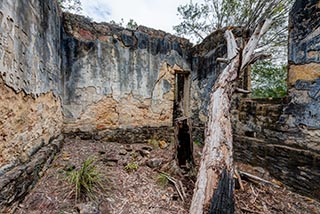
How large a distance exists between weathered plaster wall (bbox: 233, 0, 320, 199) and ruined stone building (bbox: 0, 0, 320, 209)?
0.01m

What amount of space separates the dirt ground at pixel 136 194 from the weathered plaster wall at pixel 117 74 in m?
1.31

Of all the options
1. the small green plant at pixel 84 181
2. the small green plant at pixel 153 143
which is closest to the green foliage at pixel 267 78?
the small green plant at pixel 153 143

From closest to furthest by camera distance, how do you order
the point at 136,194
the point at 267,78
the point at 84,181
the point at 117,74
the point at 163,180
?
the point at 84,181 < the point at 136,194 < the point at 163,180 < the point at 117,74 < the point at 267,78

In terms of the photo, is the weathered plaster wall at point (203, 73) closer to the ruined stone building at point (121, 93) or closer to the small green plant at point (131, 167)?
the ruined stone building at point (121, 93)

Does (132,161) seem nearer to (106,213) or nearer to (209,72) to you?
(106,213)

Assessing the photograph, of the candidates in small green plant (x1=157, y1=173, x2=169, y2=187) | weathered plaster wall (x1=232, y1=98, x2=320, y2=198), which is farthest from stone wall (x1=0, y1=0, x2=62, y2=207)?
weathered plaster wall (x1=232, y1=98, x2=320, y2=198)

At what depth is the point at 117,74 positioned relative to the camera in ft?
13.4

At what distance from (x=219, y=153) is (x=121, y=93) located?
2.86 metres

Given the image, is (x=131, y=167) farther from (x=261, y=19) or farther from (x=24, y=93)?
(x=261, y=19)

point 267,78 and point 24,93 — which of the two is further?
point 267,78

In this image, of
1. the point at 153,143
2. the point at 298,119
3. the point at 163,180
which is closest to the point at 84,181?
the point at 163,180

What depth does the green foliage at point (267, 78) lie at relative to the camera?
5487 mm

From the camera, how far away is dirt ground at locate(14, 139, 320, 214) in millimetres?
1737

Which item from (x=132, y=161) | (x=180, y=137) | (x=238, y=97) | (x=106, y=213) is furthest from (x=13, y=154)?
(x=238, y=97)
